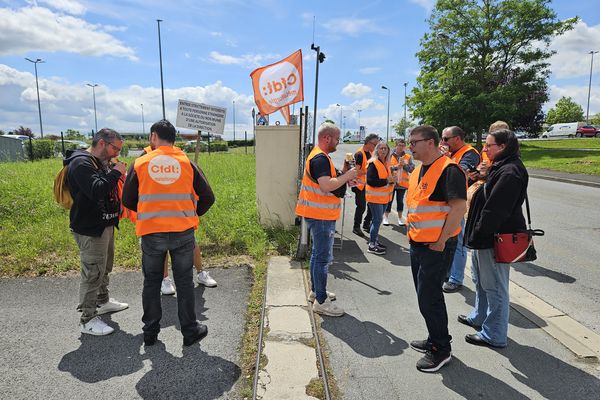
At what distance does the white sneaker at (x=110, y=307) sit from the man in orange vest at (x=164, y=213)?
93 centimetres

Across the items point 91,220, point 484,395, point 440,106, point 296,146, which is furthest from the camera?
point 440,106

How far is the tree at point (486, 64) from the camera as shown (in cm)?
→ 2564

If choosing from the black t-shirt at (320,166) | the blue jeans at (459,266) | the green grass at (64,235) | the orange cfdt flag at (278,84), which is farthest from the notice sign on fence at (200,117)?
the blue jeans at (459,266)

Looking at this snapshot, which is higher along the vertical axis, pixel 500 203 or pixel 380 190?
pixel 500 203

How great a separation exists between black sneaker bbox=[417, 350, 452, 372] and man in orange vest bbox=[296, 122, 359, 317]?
Answer: 1027 mm

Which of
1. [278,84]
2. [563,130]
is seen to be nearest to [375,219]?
[278,84]

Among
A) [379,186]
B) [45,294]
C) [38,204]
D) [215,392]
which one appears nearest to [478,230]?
[215,392]

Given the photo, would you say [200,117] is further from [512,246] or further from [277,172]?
[512,246]

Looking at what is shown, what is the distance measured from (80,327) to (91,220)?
1086mm

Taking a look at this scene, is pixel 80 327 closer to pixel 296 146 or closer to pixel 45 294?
pixel 45 294

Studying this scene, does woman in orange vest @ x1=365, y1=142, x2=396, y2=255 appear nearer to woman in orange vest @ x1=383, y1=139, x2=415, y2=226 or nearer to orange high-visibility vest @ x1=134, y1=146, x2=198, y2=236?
woman in orange vest @ x1=383, y1=139, x2=415, y2=226

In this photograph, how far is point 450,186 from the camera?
276 centimetres

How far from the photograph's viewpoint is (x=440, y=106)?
2695 centimetres

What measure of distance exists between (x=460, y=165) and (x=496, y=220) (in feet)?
5.14
